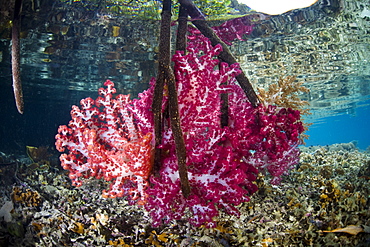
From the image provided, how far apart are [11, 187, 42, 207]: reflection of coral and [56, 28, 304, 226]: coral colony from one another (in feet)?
4.94

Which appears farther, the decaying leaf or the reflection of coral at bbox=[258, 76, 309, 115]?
the reflection of coral at bbox=[258, 76, 309, 115]

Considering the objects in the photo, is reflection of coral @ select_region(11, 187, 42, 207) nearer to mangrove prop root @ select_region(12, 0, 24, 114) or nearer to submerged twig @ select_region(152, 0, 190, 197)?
mangrove prop root @ select_region(12, 0, 24, 114)

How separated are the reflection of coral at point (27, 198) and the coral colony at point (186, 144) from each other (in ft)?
4.94

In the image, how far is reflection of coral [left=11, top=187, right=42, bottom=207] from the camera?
3.29m

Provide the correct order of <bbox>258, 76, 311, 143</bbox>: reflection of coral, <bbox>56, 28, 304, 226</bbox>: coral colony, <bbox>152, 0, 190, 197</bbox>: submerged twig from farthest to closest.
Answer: <bbox>258, 76, 311, 143</bbox>: reflection of coral → <bbox>56, 28, 304, 226</bbox>: coral colony → <bbox>152, 0, 190, 197</bbox>: submerged twig

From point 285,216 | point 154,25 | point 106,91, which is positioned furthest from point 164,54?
point 154,25

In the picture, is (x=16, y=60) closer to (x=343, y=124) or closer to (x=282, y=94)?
(x=282, y=94)

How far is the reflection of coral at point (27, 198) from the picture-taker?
3287 mm

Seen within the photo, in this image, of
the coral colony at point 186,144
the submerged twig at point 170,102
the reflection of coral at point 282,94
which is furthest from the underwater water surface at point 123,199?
the reflection of coral at point 282,94

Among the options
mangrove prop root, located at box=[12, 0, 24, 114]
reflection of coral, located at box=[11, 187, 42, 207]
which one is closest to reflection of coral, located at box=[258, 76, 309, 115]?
mangrove prop root, located at box=[12, 0, 24, 114]

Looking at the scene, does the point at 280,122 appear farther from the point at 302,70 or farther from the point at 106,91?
the point at 302,70

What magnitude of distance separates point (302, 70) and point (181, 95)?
13462 mm

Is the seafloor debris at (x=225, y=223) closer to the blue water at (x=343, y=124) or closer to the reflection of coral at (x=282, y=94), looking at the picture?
the reflection of coral at (x=282, y=94)

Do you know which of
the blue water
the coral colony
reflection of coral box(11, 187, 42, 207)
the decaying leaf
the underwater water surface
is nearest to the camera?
the decaying leaf
